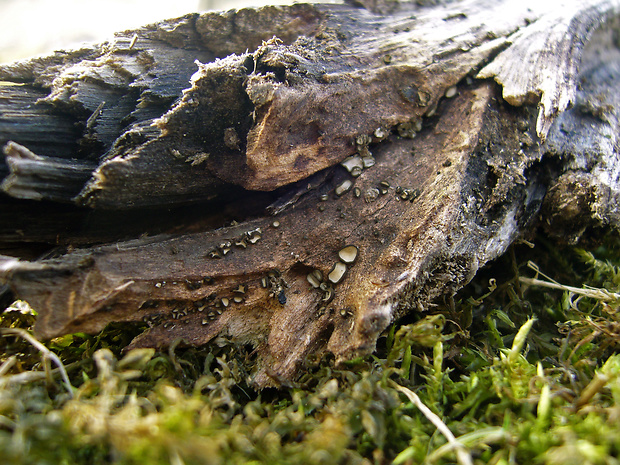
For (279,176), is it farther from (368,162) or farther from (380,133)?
(380,133)

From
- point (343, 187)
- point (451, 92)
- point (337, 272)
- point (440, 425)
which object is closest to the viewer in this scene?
point (440, 425)

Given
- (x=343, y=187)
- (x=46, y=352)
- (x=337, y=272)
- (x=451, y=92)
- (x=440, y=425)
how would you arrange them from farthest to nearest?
(x=451, y=92), (x=343, y=187), (x=337, y=272), (x=46, y=352), (x=440, y=425)

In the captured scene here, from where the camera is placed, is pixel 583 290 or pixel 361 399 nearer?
pixel 361 399

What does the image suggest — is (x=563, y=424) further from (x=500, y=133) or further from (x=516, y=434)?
(x=500, y=133)

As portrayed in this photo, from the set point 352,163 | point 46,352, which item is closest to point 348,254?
point 352,163

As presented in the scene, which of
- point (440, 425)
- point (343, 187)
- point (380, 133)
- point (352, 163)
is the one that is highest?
point (380, 133)

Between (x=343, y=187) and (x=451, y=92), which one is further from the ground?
(x=451, y=92)

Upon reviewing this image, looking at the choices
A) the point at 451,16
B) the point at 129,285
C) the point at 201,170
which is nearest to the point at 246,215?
the point at 201,170

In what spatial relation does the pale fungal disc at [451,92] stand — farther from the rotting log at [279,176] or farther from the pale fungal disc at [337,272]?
the pale fungal disc at [337,272]
